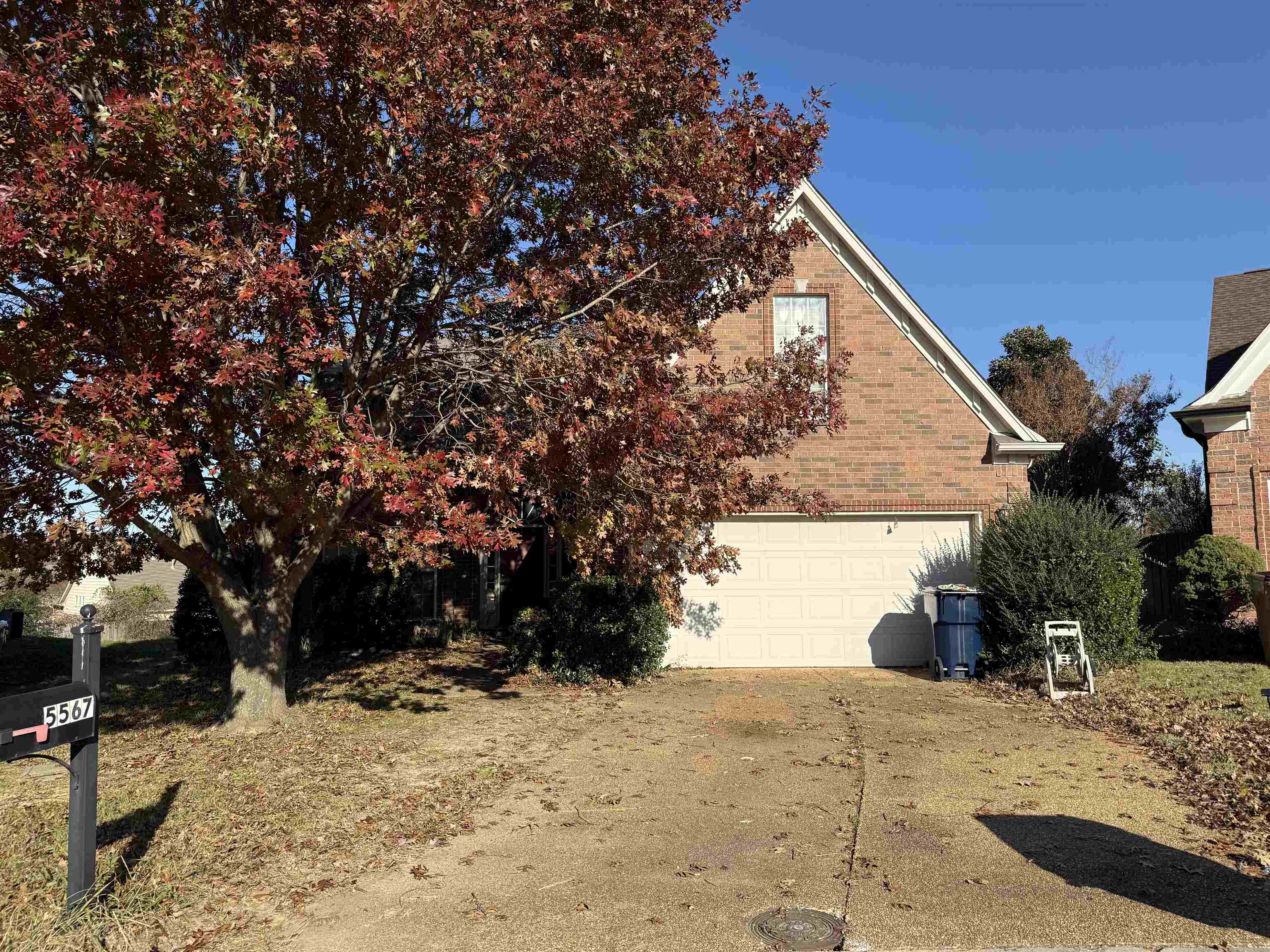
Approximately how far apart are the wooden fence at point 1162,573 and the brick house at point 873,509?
365 cm

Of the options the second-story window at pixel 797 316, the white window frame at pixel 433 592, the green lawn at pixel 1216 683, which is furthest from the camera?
the white window frame at pixel 433 592

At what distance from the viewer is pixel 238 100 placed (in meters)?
6.39

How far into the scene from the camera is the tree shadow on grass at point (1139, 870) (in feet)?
15.5

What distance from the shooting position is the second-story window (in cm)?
1442

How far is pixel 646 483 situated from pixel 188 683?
8212 mm

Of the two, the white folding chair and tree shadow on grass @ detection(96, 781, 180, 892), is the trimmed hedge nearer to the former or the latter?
tree shadow on grass @ detection(96, 781, 180, 892)

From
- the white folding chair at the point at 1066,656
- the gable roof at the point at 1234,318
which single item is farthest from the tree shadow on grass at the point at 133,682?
the gable roof at the point at 1234,318

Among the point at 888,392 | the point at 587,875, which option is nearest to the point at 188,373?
the point at 587,875

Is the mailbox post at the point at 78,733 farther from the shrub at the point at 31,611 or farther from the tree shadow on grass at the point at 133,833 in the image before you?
the shrub at the point at 31,611

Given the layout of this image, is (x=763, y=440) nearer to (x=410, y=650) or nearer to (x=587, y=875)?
(x=587, y=875)

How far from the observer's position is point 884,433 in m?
14.1

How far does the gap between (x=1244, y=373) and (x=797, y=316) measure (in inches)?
280

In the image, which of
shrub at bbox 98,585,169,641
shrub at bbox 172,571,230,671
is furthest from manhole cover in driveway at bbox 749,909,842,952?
shrub at bbox 98,585,169,641

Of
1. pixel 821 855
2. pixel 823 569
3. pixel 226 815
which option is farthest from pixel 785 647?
pixel 226 815
